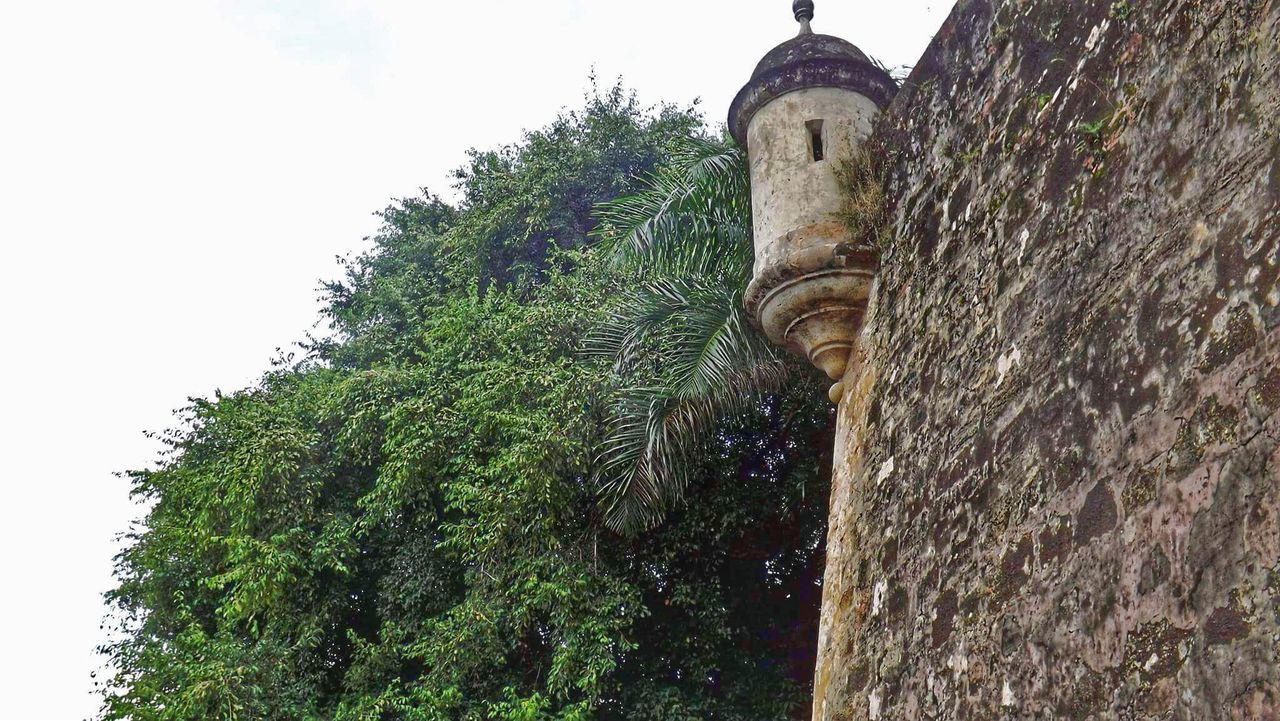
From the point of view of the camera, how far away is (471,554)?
9.29 meters

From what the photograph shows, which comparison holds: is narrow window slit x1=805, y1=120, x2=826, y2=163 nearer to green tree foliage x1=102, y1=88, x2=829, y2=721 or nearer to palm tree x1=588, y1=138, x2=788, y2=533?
palm tree x1=588, y1=138, x2=788, y2=533

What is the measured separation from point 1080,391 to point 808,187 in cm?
278

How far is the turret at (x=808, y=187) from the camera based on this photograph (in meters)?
5.29

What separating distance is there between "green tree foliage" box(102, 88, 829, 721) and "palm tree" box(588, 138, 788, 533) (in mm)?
586

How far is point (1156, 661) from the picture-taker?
7.95ft

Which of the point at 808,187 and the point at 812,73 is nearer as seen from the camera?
the point at 808,187

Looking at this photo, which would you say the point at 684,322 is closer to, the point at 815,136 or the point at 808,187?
the point at 815,136

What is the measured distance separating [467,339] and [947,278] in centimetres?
749

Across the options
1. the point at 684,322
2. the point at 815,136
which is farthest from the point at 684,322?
the point at 815,136

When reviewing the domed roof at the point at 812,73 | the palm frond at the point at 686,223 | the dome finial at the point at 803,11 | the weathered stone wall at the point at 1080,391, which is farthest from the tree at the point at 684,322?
the weathered stone wall at the point at 1080,391

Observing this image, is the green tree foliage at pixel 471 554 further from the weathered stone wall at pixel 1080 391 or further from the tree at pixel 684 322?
the weathered stone wall at pixel 1080 391

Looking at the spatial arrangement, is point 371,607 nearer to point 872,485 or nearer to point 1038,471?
point 872,485

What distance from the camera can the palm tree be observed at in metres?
7.86

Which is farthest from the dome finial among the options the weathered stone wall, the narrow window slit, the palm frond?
the weathered stone wall
